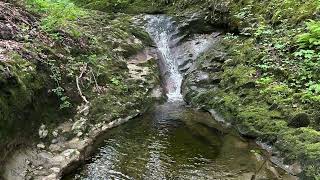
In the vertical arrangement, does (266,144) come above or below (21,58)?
below

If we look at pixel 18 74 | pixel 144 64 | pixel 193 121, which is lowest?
pixel 193 121

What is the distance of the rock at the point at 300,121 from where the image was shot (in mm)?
7355

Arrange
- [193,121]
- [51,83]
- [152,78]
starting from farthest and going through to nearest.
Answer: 1. [152,78]
2. [193,121]
3. [51,83]

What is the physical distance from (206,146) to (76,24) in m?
6.60

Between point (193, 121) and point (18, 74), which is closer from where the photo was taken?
point (18, 74)

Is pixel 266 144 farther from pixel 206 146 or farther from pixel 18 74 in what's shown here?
pixel 18 74

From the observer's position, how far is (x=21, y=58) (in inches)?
300

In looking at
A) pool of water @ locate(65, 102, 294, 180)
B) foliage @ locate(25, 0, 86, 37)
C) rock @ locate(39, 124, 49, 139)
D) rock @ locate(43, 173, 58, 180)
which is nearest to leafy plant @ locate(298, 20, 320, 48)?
pool of water @ locate(65, 102, 294, 180)

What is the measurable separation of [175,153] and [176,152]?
0.16ft

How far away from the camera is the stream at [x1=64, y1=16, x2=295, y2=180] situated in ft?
21.4

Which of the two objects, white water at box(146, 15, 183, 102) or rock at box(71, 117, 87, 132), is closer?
rock at box(71, 117, 87, 132)

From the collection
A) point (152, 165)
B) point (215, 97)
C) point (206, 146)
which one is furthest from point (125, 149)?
point (215, 97)

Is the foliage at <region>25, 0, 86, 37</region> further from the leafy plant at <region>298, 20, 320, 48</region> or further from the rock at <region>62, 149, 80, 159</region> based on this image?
the leafy plant at <region>298, 20, 320, 48</region>

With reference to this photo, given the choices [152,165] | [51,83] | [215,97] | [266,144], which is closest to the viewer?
[152,165]
